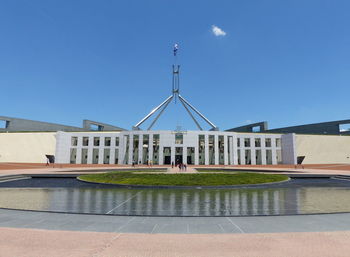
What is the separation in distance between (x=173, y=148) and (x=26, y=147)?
39.5 metres

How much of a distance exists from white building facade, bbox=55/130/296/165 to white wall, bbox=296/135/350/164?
15.8 ft

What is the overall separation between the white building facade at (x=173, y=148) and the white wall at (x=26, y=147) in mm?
3717

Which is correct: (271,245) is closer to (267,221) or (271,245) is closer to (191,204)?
(267,221)

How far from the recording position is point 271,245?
483 centimetres

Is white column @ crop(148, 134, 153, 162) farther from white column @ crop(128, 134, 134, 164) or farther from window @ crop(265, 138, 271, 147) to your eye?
window @ crop(265, 138, 271, 147)

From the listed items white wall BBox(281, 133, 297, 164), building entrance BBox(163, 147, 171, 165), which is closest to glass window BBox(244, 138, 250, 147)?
white wall BBox(281, 133, 297, 164)

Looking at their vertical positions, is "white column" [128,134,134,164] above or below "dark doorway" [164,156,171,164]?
above

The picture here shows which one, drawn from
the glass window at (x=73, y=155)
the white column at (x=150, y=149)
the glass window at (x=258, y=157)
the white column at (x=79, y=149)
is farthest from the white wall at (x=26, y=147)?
the glass window at (x=258, y=157)

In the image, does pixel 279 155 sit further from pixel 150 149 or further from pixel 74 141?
pixel 74 141

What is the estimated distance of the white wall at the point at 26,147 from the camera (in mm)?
57188

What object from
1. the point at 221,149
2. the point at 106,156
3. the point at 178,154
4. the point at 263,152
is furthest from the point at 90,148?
the point at 263,152

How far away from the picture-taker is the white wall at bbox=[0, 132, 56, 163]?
5719 cm

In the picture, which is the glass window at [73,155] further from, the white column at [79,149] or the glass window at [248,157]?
the glass window at [248,157]

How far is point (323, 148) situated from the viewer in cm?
6197
